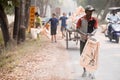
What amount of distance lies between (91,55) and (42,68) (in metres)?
2.46

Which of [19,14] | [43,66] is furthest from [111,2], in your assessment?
[43,66]

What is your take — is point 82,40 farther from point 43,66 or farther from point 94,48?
point 43,66

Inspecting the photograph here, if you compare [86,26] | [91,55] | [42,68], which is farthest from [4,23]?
[91,55]

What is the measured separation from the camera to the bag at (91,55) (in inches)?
399

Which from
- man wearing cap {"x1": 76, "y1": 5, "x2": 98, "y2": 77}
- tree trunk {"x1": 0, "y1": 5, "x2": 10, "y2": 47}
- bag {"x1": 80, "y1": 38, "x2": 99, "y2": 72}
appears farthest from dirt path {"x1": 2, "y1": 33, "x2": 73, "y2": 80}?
tree trunk {"x1": 0, "y1": 5, "x2": 10, "y2": 47}

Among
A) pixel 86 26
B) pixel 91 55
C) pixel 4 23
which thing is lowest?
pixel 91 55

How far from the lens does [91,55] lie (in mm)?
10211

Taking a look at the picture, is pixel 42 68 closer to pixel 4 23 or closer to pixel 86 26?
pixel 86 26

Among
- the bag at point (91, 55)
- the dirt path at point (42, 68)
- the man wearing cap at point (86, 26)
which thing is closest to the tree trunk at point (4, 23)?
the dirt path at point (42, 68)

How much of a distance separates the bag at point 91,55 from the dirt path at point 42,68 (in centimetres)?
80

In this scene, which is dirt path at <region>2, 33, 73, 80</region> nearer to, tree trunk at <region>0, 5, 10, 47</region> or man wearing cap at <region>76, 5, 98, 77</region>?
man wearing cap at <region>76, 5, 98, 77</region>

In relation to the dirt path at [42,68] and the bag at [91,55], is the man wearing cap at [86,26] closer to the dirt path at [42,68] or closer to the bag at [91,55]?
the bag at [91,55]

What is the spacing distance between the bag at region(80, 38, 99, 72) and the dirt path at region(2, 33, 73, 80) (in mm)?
798

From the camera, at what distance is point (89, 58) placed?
1026 centimetres
